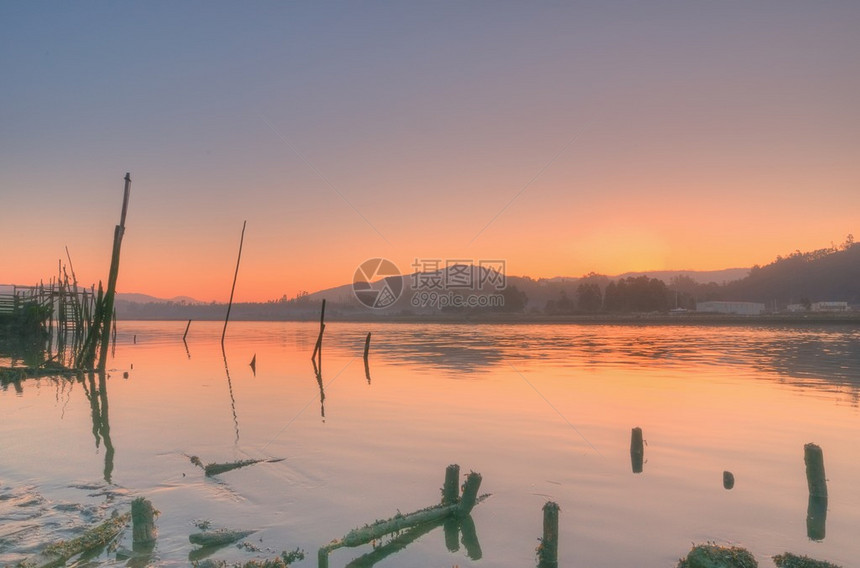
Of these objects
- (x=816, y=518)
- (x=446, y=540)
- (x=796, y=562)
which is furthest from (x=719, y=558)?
(x=816, y=518)

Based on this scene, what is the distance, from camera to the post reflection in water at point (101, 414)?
14.9 meters

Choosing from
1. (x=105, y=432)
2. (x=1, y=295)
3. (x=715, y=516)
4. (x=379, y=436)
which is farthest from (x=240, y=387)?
(x=1, y=295)

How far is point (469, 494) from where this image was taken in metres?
10.4

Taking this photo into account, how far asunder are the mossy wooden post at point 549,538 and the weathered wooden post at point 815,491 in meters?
5.18

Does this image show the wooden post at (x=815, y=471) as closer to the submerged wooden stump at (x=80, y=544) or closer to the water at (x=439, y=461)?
the water at (x=439, y=461)

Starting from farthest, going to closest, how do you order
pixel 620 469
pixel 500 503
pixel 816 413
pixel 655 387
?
1. pixel 655 387
2. pixel 816 413
3. pixel 620 469
4. pixel 500 503

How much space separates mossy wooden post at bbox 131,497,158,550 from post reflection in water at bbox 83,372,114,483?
4.62 m

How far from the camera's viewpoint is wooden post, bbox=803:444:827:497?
11344 millimetres

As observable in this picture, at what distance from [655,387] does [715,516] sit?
19006mm

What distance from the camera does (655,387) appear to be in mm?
29281

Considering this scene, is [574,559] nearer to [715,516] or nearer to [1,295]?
[715,516]

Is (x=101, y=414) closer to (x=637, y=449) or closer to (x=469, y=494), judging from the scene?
(x=469, y=494)

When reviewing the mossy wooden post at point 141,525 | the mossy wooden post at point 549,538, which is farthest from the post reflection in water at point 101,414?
the mossy wooden post at point 549,538

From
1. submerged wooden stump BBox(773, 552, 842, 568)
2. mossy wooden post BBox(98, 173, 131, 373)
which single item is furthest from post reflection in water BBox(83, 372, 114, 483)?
submerged wooden stump BBox(773, 552, 842, 568)
